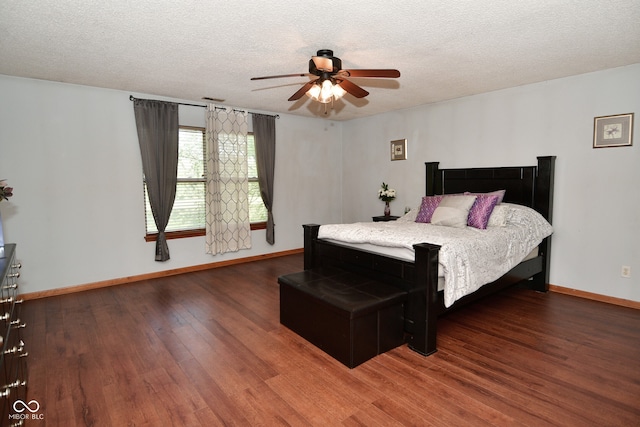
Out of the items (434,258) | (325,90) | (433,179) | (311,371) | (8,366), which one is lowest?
(311,371)

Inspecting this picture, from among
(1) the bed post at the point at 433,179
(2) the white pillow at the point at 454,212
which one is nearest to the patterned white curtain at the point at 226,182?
(1) the bed post at the point at 433,179

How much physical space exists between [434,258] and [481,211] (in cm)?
148

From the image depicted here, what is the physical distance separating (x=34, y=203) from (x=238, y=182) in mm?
2450

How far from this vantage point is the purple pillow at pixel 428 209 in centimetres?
414

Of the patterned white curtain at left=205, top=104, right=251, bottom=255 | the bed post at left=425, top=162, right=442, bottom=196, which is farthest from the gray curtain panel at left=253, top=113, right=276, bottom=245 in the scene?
the bed post at left=425, top=162, right=442, bottom=196

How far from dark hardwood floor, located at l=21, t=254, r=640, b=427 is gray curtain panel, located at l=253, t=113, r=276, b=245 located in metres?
2.31

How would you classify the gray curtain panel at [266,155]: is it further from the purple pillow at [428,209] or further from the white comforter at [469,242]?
the purple pillow at [428,209]

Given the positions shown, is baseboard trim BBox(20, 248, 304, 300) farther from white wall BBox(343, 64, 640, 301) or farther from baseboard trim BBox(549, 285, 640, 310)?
baseboard trim BBox(549, 285, 640, 310)

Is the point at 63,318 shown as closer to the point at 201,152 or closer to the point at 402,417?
the point at 201,152

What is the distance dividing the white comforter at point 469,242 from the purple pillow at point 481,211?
0.38ft

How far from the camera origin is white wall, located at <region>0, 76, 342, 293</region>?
3.78 metres

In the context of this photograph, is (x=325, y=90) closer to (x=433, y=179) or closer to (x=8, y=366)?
(x=8, y=366)

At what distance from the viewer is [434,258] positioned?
2547 millimetres

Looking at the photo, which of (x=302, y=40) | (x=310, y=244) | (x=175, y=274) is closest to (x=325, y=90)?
(x=302, y=40)
